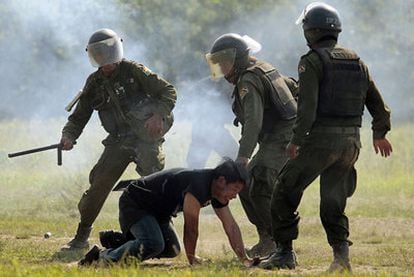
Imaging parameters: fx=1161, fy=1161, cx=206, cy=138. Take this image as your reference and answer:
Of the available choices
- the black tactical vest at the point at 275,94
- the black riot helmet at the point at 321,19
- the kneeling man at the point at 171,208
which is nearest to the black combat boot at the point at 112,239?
the kneeling man at the point at 171,208

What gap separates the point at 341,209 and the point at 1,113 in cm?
1598

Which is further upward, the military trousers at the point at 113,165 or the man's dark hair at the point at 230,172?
the military trousers at the point at 113,165

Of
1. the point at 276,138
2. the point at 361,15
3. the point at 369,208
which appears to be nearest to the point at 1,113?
the point at 361,15

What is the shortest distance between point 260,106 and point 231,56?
2.17 ft

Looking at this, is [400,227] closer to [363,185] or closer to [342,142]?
[363,185]

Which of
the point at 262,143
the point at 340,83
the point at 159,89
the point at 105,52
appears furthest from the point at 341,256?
the point at 105,52

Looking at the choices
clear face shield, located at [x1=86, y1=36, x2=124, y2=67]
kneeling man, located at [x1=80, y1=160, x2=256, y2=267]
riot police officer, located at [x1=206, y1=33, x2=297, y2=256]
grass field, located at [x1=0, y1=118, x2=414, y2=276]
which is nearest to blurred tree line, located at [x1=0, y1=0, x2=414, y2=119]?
grass field, located at [x1=0, y1=118, x2=414, y2=276]

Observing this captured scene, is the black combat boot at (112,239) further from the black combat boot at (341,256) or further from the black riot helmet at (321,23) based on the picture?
the black riot helmet at (321,23)

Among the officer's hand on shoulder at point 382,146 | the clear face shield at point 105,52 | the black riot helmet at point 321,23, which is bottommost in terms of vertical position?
the officer's hand on shoulder at point 382,146

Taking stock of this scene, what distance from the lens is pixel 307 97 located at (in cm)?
851

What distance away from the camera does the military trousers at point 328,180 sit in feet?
28.4

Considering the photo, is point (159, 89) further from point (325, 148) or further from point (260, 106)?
point (325, 148)

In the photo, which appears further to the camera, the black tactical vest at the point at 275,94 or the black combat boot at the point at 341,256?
the black tactical vest at the point at 275,94

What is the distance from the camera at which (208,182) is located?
866 centimetres
